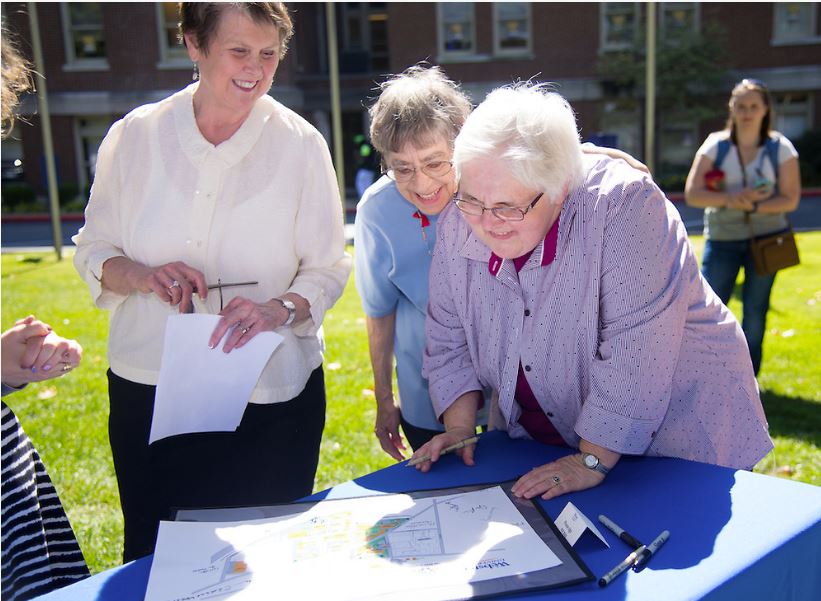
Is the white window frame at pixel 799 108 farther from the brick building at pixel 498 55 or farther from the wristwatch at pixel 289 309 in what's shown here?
the wristwatch at pixel 289 309

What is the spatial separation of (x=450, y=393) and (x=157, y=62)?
1989cm

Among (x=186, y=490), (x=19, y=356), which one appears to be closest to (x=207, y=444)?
(x=186, y=490)

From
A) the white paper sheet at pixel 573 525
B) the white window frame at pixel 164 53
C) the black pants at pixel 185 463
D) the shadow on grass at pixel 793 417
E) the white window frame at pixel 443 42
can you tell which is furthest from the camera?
the white window frame at pixel 443 42

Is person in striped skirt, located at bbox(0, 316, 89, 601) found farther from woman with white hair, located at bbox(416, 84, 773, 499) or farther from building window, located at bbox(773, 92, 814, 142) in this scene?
building window, located at bbox(773, 92, 814, 142)

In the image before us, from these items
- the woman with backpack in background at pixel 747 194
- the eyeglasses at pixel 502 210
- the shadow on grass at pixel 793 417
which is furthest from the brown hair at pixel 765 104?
the eyeglasses at pixel 502 210

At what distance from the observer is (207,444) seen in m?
2.16

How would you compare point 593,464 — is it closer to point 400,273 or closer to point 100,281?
point 400,273

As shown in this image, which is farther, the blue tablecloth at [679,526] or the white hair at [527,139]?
the white hair at [527,139]

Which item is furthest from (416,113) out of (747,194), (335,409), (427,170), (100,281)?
(747,194)

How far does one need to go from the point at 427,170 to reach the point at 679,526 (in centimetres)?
113

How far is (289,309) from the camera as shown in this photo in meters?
2.04

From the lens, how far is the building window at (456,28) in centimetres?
2050

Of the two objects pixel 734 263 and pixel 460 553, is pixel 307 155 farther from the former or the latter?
pixel 734 263

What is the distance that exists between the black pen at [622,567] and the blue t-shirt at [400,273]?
3.62 ft
